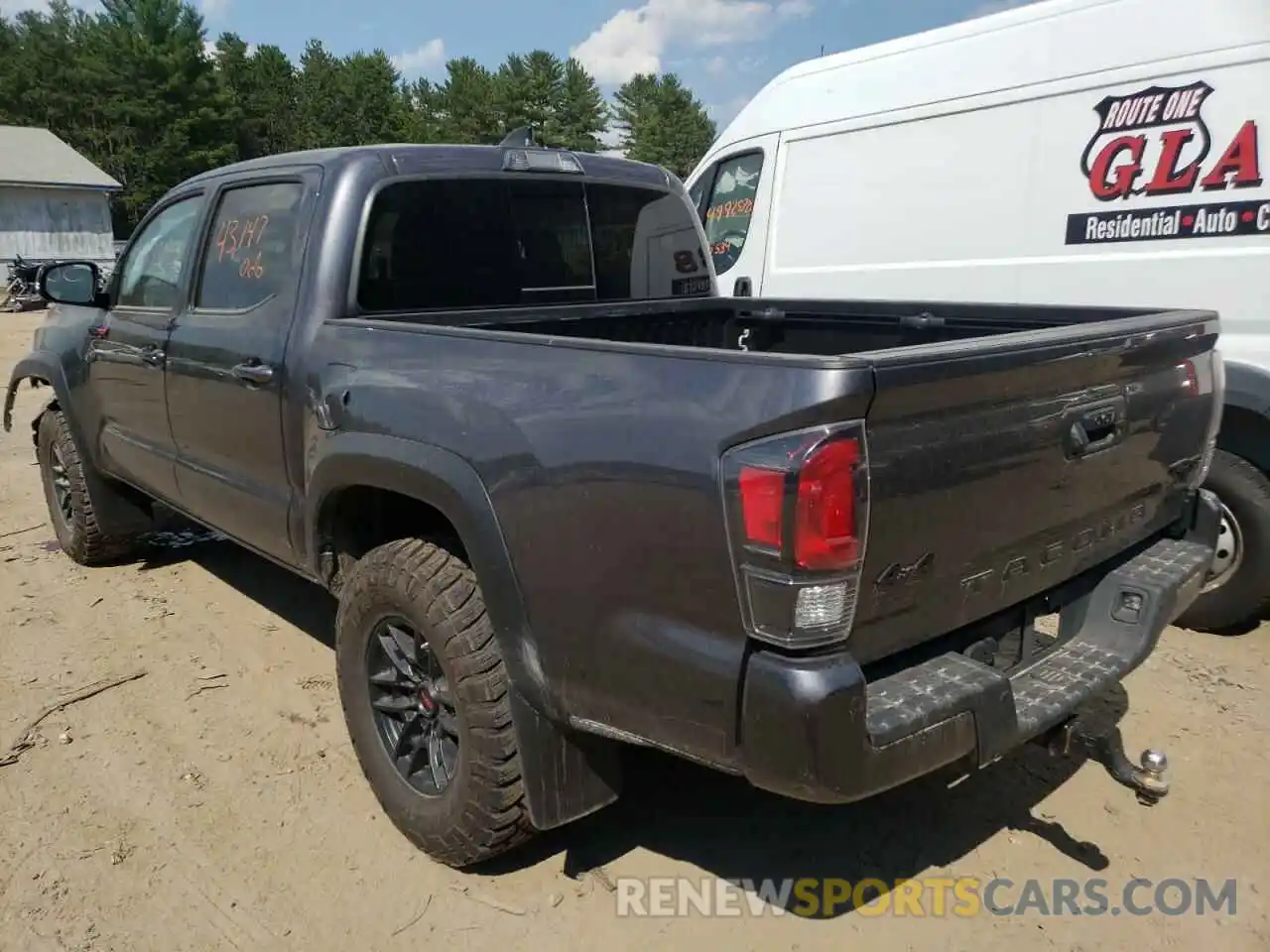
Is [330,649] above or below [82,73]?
below

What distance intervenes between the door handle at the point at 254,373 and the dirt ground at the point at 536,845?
1294 mm

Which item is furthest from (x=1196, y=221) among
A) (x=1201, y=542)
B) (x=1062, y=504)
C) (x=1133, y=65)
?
(x=1062, y=504)

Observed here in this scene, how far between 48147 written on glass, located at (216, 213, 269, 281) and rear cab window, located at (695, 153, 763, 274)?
341cm

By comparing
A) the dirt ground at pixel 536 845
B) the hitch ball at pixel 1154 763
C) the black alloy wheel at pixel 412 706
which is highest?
the hitch ball at pixel 1154 763

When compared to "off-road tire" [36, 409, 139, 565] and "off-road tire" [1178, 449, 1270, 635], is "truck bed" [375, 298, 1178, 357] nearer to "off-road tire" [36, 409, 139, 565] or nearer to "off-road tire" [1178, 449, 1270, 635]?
"off-road tire" [1178, 449, 1270, 635]

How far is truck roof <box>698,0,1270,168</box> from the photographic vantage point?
4117 mm

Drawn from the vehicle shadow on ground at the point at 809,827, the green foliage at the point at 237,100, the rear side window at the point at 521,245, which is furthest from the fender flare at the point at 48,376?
the green foliage at the point at 237,100

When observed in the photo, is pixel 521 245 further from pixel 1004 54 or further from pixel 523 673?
pixel 1004 54

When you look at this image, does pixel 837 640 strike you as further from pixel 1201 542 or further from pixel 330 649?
pixel 330 649

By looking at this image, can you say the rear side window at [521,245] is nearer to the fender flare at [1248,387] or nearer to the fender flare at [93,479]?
the fender flare at [1248,387]

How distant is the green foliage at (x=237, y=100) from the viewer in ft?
170

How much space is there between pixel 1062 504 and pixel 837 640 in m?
0.85

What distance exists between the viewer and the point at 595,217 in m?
3.89
